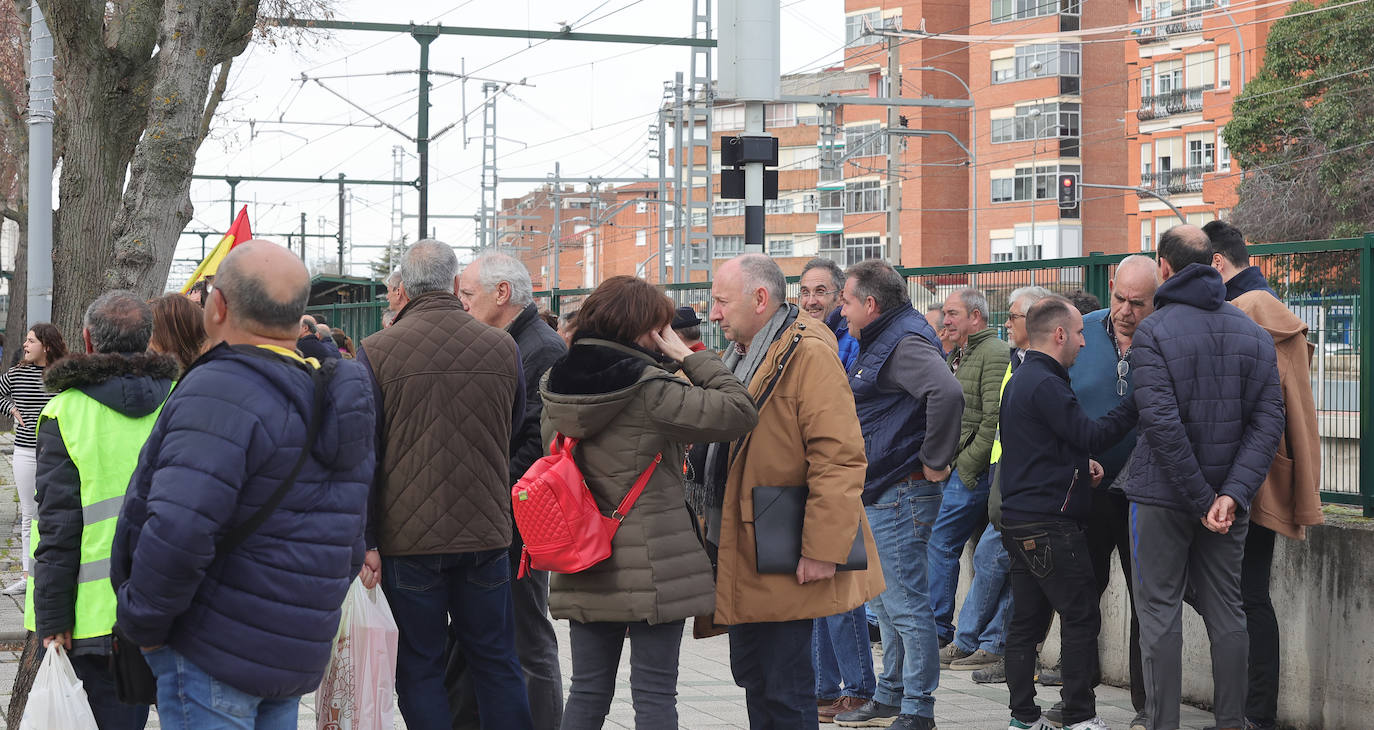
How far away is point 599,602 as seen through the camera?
488 cm

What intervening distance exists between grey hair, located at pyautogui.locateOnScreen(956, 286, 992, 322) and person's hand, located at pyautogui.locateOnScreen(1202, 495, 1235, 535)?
300 centimetres

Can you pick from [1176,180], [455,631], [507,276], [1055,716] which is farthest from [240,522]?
[1176,180]

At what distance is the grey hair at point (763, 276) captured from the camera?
5.55m

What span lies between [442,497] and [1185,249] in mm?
3436

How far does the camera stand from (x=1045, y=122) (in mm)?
67875

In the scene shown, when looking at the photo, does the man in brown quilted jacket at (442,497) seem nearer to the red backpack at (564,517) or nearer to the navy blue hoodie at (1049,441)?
the red backpack at (564,517)

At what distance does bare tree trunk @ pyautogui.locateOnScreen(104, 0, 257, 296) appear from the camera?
30.4ft

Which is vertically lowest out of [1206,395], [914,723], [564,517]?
[914,723]

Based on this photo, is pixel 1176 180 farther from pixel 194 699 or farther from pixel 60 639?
pixel 194 699

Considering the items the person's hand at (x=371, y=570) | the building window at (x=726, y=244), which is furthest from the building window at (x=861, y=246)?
the person's hand at (x=371, y=570)

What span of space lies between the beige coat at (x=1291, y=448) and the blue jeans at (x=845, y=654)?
1989 millimetres

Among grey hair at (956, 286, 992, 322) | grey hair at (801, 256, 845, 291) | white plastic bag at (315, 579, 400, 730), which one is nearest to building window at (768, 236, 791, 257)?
grey hair at (956, 286, 992, 322)

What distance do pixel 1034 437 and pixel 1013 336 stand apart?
1.66m

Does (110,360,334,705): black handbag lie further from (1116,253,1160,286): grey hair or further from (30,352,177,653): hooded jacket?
(1116,253,1160,286): grey hair
